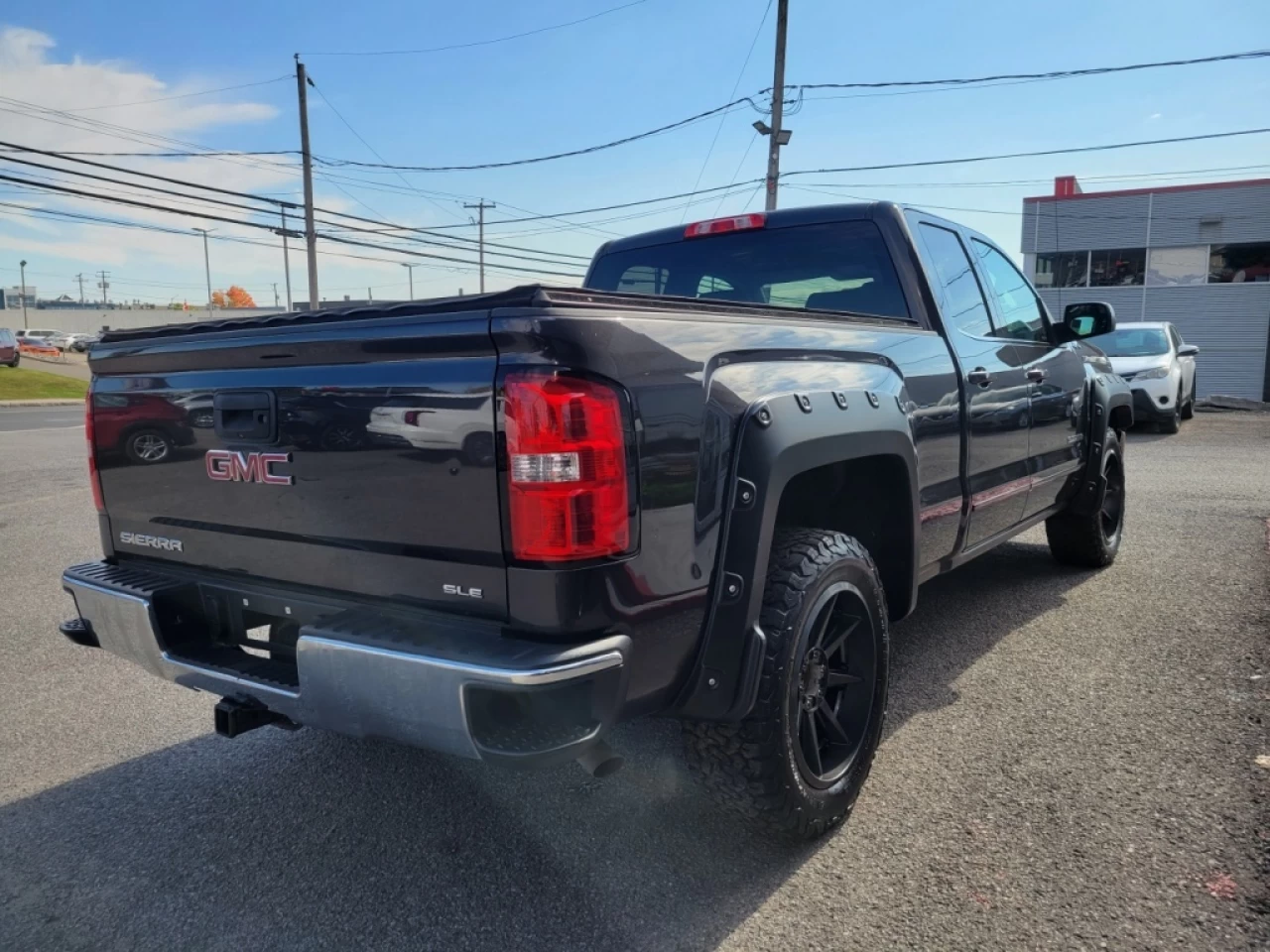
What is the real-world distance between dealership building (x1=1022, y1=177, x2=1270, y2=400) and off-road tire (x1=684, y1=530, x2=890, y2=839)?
27.3 metres

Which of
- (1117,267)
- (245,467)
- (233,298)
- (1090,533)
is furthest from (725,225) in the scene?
(233,298)

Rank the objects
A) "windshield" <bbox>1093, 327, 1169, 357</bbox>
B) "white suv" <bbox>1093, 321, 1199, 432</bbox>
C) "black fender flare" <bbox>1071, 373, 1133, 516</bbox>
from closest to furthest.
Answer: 1. "black fender flare" <bbox>1071, 373, 1133, 516</bbox>
2. "white suv" <bbox>1093, 321, 1199, 432</bbox>
3. "windshield" <bbox>1093, 327, 1169, 357</bbox>

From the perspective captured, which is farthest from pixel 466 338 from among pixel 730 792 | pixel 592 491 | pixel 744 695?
pixel 730 792

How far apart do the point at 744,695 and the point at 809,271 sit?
7.01 ft

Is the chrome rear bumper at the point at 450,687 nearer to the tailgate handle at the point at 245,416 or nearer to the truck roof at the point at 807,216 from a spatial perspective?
the tailgate handle at the point at 245,416

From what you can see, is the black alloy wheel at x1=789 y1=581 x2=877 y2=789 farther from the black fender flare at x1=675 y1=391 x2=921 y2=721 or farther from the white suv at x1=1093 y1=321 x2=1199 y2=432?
the white suv at x1=1093 y1=321 x2=1199 y2=432

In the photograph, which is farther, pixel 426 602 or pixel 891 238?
pixel 891 238

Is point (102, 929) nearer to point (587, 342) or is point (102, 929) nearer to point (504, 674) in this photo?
point (504, 674)

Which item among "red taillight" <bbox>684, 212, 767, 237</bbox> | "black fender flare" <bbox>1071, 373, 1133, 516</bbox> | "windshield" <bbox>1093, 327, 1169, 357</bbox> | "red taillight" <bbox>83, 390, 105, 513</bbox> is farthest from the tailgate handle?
"windshield" <bbox>1093, 327, 1169, 357</bbox>

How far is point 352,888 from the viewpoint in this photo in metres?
2.47

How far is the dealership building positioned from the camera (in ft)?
83.4

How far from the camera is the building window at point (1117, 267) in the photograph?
2661 cm

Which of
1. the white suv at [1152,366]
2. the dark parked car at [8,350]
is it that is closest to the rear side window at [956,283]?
the white suv at [1152,366]

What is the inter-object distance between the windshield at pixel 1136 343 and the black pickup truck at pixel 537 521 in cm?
1267
